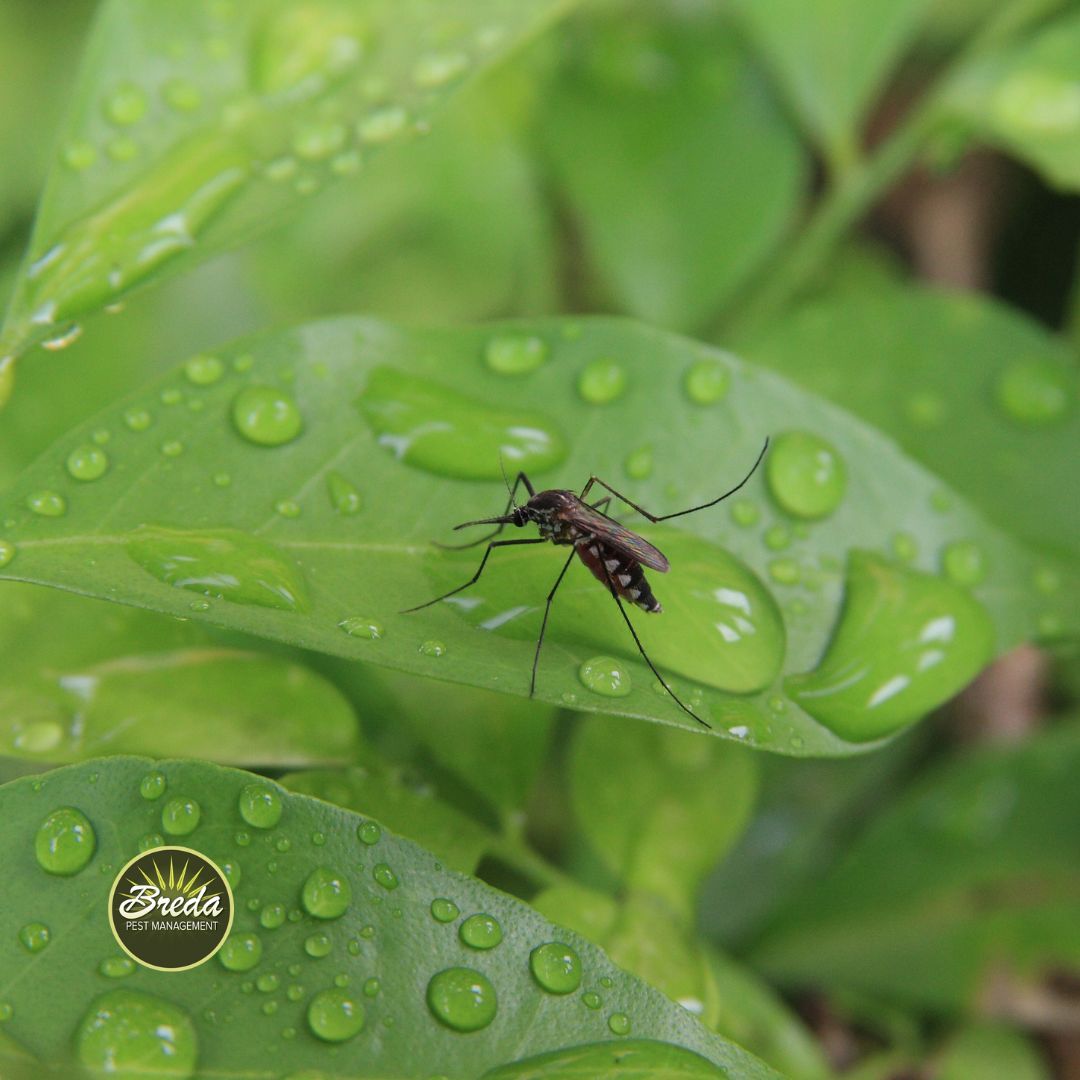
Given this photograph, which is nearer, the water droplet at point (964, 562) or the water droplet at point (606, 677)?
the water droplet at point (606, 677)

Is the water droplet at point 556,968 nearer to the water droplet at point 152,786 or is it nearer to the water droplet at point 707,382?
the water droplet at point 152,786

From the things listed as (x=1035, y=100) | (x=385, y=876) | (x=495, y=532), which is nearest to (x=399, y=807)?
(x=385, y=876)

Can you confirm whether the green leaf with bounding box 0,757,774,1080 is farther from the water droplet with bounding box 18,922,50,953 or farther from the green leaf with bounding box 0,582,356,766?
the green leaf with bounding box 0,582,356,766

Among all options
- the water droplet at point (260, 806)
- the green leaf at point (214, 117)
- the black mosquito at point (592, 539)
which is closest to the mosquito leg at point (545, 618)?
the black mosquito at point (592, 539)

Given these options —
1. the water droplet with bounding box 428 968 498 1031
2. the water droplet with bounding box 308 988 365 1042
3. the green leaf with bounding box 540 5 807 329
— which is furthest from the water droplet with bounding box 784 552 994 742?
the green leaf with bounding box 540 5 807 329

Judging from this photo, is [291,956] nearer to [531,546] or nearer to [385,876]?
[385,876]

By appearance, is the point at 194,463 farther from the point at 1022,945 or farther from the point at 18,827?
the point at 1022,945
